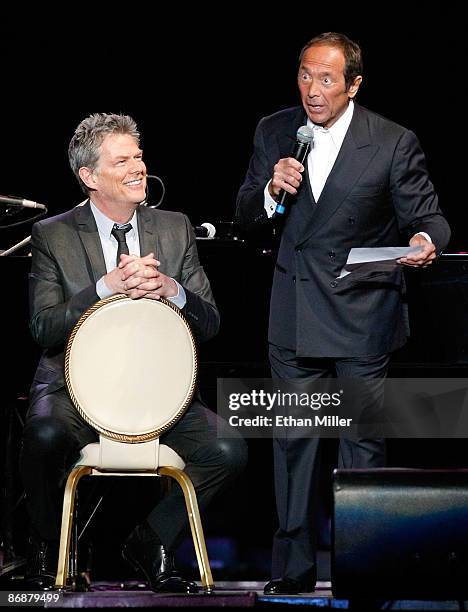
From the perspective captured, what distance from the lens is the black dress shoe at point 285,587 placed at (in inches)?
127

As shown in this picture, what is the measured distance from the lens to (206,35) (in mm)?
5398

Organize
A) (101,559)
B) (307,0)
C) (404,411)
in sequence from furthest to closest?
(307,0) → (404,411) → (101,559)

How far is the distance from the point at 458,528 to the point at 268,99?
11.1 ft

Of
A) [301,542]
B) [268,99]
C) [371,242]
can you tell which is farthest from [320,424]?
[268,99]

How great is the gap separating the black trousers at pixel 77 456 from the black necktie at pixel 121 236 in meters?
0.50

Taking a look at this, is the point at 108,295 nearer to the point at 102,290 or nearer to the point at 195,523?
the point at 102,290

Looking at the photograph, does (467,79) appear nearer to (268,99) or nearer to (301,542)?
(268,99)

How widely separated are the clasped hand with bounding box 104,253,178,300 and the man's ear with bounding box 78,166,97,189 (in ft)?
1.30

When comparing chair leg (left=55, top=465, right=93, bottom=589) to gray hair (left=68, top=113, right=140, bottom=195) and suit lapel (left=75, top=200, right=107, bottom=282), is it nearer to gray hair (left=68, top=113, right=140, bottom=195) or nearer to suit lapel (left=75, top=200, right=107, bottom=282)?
suit lapel (left=75, top=200, right=107, bottom=282)

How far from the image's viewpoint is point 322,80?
10.6 feet

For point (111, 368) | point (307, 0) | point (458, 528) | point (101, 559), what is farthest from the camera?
point (307, 0)

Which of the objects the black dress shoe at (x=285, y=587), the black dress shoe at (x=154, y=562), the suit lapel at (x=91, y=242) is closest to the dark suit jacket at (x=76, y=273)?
the suit lapel at (x=91, y=242)

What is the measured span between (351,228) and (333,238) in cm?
7

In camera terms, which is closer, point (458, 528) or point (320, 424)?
point (458, 528)
